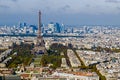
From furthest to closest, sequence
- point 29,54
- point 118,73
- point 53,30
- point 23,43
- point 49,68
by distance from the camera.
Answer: point 53,30 < point 23,43 < point 29,54 < point 49,68 < point 118,73

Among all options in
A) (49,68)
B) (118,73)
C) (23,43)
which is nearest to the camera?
(118,73)

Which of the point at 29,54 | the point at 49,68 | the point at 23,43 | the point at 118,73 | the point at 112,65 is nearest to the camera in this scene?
the point at 118,73

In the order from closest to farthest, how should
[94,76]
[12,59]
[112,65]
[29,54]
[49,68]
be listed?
[94,76] < [49,68] < [112,65] < [12,59] < [29,54]

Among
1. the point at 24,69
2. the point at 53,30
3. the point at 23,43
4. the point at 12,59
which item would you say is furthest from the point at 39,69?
the point at 53,30

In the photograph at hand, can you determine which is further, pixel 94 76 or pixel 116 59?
pixel 116 59

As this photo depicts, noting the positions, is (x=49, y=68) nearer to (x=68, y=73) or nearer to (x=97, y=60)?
(x=68, y=73)

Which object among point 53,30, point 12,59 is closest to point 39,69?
point 12,59

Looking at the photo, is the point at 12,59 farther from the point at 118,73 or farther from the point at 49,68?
the point at 118,73

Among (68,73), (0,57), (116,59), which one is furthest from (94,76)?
(0,57)

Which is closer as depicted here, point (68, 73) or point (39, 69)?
point (68, 73)
